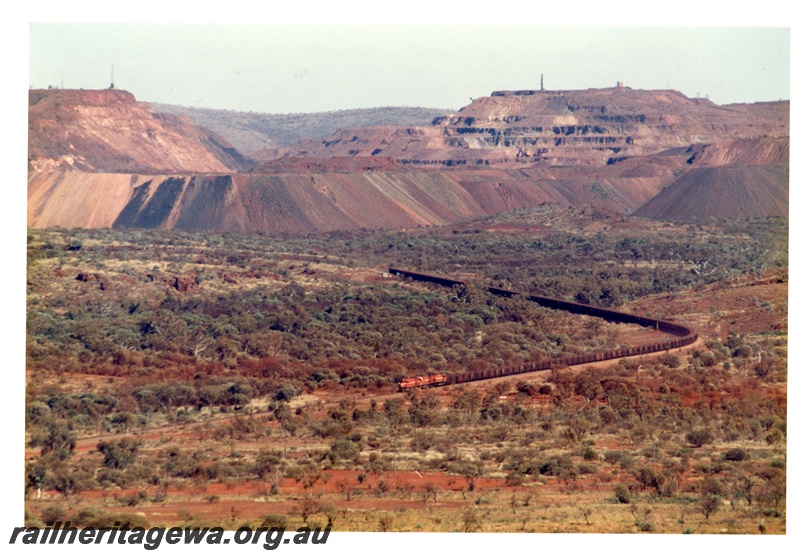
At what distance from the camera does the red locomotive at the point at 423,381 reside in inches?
1583

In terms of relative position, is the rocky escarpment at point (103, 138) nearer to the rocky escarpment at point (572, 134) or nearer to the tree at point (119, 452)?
the rocky escarpment at point (572, 134)

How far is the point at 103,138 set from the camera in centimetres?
15538

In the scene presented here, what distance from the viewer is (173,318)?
188ft

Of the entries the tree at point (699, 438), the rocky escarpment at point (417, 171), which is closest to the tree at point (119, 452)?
the tree at point (699, 438)

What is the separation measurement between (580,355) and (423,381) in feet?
33.1

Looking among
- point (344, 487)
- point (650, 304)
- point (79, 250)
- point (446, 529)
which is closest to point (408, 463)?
point (344, 487)

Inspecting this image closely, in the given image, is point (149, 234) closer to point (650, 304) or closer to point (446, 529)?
point (650, 304)

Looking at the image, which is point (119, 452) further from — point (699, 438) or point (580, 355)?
point (580, 355)

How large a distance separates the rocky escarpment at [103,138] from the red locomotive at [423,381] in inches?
3649

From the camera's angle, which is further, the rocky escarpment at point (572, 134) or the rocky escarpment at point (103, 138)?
the rocky escarpment at point (572, 134)

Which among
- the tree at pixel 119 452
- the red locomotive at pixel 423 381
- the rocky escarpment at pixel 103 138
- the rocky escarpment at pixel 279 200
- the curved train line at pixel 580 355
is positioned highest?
the rocky escarpment at pixel 103 138

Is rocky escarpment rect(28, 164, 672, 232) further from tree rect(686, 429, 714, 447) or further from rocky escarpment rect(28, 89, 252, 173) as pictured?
tree rect(686, 429, 714, 447)

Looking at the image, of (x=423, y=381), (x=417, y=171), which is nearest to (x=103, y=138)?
(x=417, y=171)

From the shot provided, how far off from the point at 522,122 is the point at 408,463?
17135 cm
